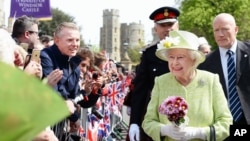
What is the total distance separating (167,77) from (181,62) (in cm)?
23

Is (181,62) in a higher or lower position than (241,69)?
higher

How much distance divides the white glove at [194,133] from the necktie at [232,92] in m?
0.93

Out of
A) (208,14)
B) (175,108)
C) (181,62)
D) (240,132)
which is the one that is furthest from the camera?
(208,14)

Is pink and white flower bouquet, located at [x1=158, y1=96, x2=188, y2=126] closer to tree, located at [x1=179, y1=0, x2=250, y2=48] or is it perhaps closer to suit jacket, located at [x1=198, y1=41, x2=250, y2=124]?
suit jacket, located at [x1=198, y1=41, x2=250, y2=124]

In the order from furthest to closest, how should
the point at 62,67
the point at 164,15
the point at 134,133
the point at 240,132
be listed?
the point at 164,15, the point at 62,67, the point at 134,133, the point at 240,132

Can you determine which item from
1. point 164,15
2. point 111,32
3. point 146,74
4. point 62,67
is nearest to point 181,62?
point 146,74

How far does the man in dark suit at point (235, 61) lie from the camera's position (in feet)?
13.5

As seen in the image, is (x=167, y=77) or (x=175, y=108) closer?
(x=175, y=108)

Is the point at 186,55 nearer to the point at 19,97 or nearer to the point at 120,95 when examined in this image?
the point at 19,97

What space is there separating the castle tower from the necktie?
353 feet

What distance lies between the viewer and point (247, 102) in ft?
13.5

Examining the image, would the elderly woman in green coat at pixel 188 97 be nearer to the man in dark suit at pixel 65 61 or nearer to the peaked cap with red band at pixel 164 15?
the peaked cap with red band at pixel 164 15

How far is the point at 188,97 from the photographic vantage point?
11.1ft

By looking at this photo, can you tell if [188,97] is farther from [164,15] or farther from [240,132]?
[164,15]
